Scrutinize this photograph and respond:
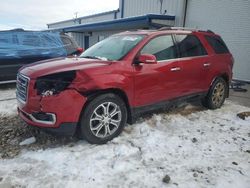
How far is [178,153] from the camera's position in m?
4.19

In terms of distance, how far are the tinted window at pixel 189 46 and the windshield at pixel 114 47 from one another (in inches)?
38.0

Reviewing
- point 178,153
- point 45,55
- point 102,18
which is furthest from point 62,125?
point 102,18

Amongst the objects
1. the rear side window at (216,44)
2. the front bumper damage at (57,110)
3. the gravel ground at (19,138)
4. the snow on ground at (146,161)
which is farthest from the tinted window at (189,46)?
the gravel ground at (19,138)

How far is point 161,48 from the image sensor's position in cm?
527

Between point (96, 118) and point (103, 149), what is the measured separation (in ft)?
1.61

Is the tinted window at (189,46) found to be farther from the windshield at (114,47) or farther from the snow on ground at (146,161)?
the snow on ground at (146,161)

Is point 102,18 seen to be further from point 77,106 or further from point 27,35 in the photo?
point 77,106

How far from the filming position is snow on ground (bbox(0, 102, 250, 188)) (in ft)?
11.2

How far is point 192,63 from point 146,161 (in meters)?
2.67

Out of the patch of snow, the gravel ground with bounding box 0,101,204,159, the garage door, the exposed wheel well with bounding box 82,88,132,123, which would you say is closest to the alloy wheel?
the exposed wheel well with bounding box 82,88,132,123

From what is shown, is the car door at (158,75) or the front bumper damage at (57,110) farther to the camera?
the car door at (158,75)

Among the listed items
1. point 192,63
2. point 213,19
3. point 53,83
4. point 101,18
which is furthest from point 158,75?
point 101,18

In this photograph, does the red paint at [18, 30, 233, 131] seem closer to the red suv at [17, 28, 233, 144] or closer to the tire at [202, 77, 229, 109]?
the red suv at [17, 28, 233, 144]

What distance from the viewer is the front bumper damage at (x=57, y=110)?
397cm
